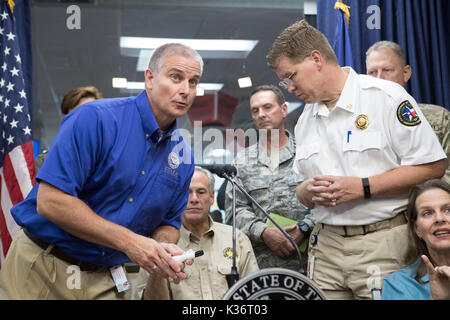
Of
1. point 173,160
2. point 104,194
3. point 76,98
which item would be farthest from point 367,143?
point 76,98

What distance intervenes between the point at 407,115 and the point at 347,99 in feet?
0.72

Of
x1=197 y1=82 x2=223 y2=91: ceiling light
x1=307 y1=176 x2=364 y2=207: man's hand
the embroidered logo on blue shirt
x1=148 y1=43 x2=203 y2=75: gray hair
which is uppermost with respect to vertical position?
x1=197 y1=82 x2=223 y2=91: ceiling light

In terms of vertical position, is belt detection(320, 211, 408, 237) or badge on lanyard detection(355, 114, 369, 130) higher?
badge on lanyard detection(355, 114, 369, 130)

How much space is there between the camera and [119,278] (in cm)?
158

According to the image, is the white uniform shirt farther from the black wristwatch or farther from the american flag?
the american flag

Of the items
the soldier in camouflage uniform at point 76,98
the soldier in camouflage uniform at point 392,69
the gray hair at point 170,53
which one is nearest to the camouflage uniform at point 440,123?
the soldier in camouflage uniform at point 392,69

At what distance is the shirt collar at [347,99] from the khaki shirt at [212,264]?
32.3 inches

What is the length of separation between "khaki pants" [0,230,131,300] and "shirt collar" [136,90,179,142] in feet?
1.59

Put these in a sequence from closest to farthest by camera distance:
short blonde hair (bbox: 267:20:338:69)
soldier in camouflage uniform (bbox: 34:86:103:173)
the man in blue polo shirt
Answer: the man in blue polo shirt < short blonde hair (bbox: 267:20:338:69) < soldier in camouflage uniform (bbox: 34:86:103:173)

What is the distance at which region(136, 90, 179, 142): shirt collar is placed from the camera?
159 cm

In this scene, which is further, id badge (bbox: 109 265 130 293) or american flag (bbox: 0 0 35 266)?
american flag (bbox: 0 0 35 266)

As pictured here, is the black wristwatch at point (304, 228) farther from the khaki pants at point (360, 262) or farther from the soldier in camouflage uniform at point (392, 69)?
the soldier in camouflage uniform at point (392, 69)

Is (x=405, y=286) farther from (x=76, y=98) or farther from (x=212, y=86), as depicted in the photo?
(x=212, y=86)

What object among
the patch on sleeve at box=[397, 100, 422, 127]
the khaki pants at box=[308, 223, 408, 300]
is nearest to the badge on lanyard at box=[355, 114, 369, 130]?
the patch on sleeve at box=[397, 100, 422, 127]
